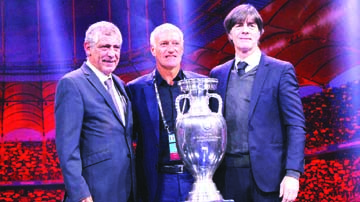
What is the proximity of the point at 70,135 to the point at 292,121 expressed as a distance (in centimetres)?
91

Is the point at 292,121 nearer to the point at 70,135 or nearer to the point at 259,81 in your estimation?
the point at 259,81

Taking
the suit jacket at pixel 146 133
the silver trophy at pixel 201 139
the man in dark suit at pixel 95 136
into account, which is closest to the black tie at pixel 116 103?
the man in dark suit at pixel 95 136

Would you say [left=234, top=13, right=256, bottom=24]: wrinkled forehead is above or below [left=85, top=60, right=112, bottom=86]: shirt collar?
above

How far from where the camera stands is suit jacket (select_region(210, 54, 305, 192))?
6.51ft

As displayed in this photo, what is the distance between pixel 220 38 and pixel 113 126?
256cm

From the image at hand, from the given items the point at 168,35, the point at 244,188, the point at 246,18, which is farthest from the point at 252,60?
the point at 244,188

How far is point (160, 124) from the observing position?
2.22m

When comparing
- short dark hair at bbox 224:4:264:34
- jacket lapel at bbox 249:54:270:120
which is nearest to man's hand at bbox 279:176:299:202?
jacket lapel at bbox 249:54:270:120

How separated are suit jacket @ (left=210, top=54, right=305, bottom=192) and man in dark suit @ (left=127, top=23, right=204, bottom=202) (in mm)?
352

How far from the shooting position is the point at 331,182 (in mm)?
4129

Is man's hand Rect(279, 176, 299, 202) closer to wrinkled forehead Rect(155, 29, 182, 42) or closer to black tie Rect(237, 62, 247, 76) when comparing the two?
black tie Rect(237, 62, 247, 76)

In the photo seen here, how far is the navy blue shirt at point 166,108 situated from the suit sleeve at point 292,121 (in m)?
0.49

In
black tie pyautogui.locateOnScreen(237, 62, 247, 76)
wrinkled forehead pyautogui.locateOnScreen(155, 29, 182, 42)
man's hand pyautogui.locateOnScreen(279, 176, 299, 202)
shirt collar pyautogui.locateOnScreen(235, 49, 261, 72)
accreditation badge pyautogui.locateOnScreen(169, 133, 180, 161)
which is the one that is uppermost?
wrinkled forehead pyautogui.locateOnScreen(155, 29, 182, 42)

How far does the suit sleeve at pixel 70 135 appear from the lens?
6.30ft
